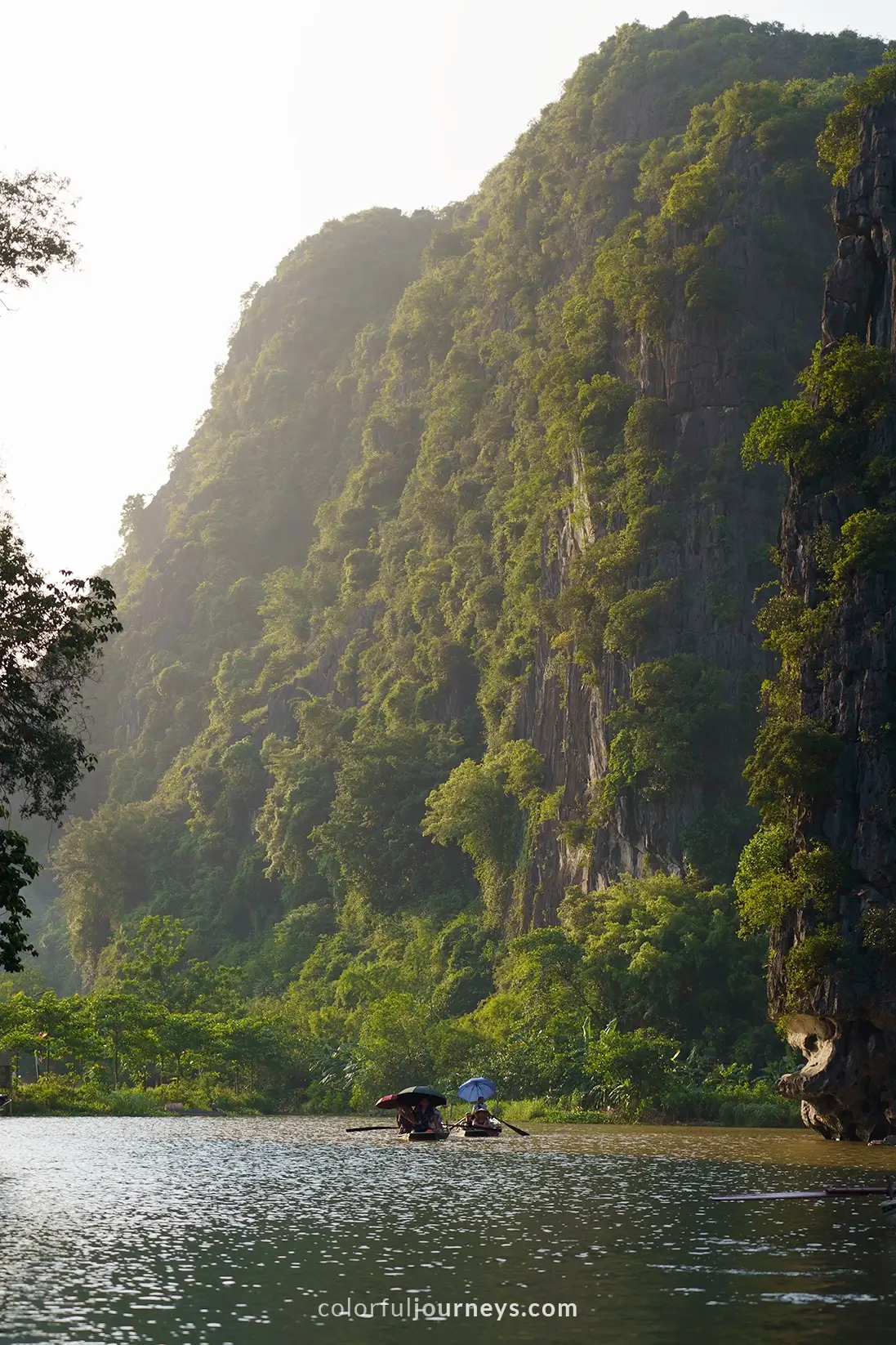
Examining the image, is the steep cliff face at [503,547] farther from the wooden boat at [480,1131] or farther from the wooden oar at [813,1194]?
the wooden oar at [813,1194]

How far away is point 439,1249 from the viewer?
1658 centimetres

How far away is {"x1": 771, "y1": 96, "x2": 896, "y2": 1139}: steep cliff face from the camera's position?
31219 mm

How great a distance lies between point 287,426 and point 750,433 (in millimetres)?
75529

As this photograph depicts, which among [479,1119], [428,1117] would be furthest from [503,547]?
[428,1117]

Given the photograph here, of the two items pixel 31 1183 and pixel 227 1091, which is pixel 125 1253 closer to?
pixel 31 1183

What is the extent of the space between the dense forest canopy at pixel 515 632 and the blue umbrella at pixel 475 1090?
722 cm

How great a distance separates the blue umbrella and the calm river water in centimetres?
582

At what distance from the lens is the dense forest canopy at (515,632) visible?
168ft

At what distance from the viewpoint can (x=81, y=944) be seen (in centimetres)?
8700

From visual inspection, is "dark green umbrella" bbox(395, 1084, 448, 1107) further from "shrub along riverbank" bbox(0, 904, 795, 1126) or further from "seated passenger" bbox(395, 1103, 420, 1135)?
"shrub along riverbank" bbox(0, 904, 795, 1126)

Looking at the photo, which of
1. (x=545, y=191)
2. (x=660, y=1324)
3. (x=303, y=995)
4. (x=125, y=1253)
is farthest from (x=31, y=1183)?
(x=545, y=191)

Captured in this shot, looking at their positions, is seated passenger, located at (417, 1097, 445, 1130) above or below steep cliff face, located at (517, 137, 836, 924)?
below

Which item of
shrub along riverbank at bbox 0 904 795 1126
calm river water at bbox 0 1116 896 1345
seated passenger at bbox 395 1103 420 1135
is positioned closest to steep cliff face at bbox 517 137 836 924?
shrub along riverbank at bbox 0 904 795 1126

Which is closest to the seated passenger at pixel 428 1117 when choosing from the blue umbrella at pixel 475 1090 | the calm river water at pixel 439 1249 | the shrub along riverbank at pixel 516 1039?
→ the blue umbrella at pixel 475 1090
